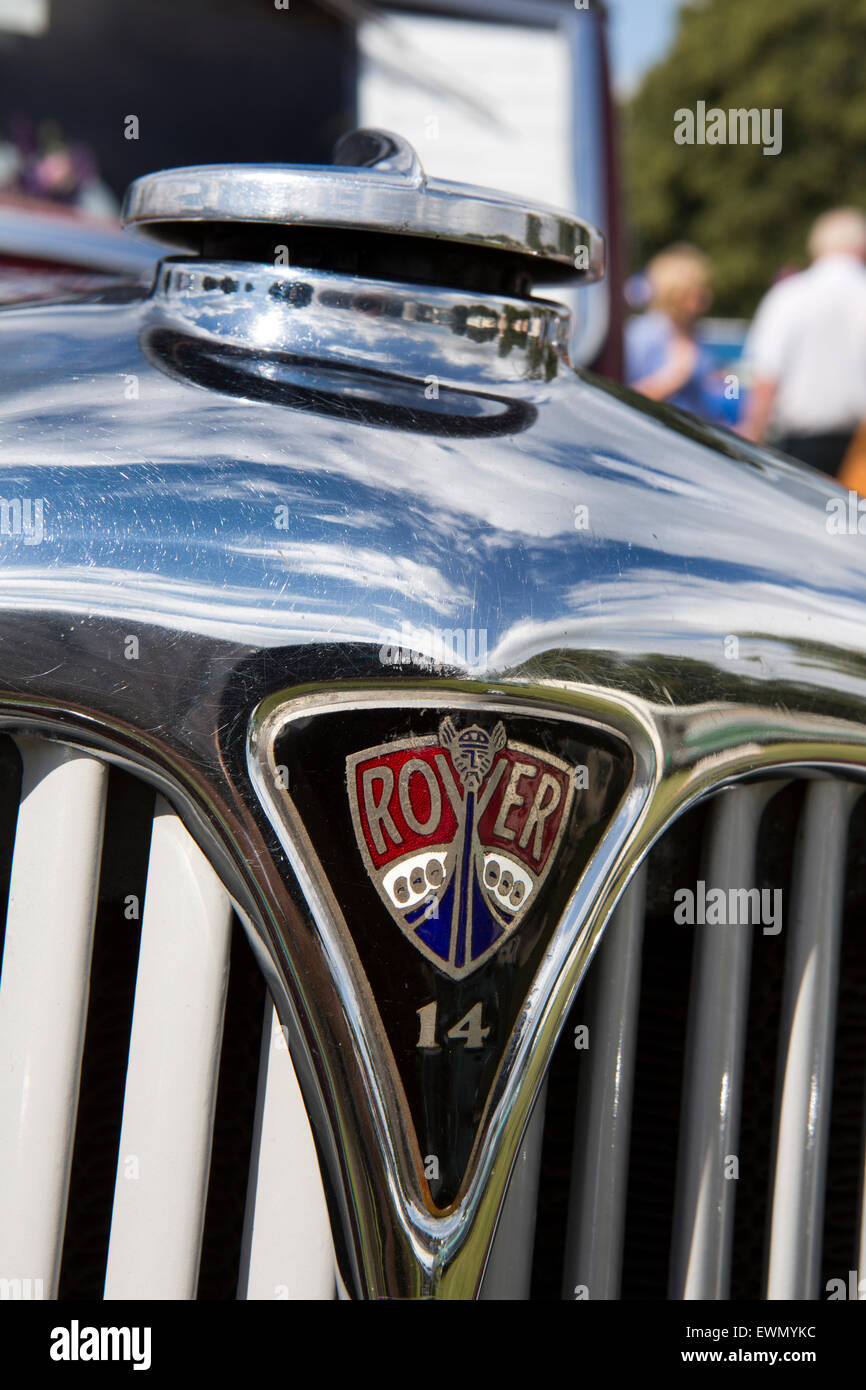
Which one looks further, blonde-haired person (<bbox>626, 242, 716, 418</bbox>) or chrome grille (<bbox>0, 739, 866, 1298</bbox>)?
blonde-haired person (<bbox>626, 242, 716, 418</bbox>)

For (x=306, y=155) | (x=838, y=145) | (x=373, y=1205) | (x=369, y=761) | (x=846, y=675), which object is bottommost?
(x=373, y=1205)

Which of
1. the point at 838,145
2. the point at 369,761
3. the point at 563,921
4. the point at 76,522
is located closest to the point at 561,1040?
the point at 563,921

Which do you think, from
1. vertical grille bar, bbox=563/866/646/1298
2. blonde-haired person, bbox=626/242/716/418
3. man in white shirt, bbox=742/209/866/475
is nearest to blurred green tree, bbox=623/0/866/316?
blonde-haired person, bbox=626/242/716/418

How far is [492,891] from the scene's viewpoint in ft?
3.01

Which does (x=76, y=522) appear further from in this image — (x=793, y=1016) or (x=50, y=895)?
(x=793, y=1016)

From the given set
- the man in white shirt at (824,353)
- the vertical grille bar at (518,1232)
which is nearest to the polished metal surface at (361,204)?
the vertical grille bar at (518,1232)

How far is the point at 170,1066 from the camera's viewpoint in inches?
36.6

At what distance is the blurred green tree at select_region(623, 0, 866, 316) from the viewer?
2591cm

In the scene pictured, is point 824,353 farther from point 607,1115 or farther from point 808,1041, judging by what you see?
point 607,1115

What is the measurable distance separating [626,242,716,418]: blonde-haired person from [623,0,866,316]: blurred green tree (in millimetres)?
21374

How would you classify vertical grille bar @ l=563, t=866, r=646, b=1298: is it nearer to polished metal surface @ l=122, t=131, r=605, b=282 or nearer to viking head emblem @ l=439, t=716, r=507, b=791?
viking head emblem @ l=439, t=716, r=507, b=791

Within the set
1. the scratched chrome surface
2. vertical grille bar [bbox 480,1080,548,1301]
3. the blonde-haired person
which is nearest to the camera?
the scratched chrome surface

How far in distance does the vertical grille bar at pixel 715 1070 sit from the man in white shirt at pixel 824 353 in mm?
3975

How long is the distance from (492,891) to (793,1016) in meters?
0.32
